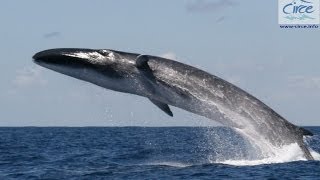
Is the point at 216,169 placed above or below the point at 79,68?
below

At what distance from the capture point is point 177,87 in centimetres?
2455

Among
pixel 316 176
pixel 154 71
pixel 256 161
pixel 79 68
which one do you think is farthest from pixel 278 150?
pixel 79 68

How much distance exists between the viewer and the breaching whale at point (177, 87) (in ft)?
79.7

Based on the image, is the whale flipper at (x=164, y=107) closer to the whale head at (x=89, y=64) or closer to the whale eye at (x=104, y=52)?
the whale head at (x=89, y=64)

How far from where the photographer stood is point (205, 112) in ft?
82.0

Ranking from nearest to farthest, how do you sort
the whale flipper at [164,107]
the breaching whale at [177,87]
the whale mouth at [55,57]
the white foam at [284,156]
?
1. the whale mouth at [55,57]
2. the breaching whale at [177,87]
3. the whale flipper at [164,107]
4. the white foam at [284,156]

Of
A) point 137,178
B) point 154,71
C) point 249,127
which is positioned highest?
point 154,71

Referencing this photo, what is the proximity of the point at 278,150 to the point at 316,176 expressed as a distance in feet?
5.59

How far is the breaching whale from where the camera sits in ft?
79.7

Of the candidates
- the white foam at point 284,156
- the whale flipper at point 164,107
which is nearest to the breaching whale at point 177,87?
the whale flipper at point 164,107

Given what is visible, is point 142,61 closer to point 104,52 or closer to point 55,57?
point 104,52

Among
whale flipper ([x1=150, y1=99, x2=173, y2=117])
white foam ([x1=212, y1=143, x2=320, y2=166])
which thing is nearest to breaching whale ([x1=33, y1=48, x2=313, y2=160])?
whale flipper ([x1=150, y1=99, x2=173, y2=117])

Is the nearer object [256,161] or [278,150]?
[278,150]

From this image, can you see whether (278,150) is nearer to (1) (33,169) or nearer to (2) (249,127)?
(2) (249,127)
